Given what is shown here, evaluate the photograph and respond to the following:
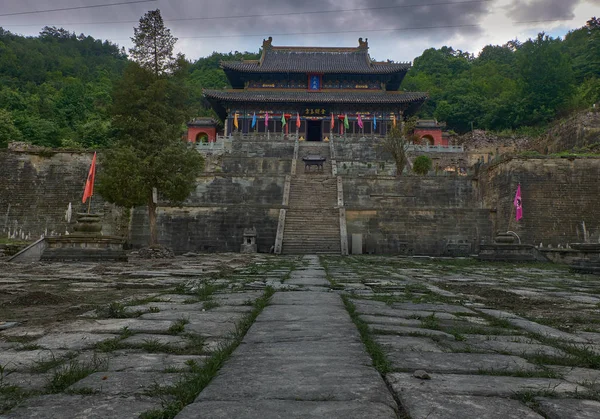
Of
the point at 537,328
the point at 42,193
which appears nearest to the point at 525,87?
the point at 42,193

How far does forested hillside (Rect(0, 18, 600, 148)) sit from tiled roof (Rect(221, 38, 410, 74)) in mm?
7297

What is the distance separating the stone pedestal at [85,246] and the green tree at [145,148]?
315 centimetres

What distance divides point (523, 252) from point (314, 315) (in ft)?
39.8

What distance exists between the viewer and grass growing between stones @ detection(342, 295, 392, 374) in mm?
1773

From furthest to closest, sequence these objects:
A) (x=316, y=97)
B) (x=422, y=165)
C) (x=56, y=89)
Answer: (x=56, y=89) → (x=316, y=97) → (x=422, y=165)

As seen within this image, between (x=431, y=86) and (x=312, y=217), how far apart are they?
4480cm

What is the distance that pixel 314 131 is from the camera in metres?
39.5

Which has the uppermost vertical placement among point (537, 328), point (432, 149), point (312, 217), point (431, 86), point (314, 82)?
point (431, 86)

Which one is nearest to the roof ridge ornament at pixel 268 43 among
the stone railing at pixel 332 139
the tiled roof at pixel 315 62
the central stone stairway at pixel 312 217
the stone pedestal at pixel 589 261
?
the tiled roof at pixel 315 62

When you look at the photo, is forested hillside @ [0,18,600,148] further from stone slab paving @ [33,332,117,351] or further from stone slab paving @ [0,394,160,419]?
stone slab paving @ [0,394,160,419]

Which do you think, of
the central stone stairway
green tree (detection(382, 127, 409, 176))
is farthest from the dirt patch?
green tree (detection(382, 127, 409, 176))

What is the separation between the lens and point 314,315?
2.95 meters

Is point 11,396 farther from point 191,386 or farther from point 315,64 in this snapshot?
point 315,64

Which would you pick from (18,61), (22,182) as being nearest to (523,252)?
(22,182)
